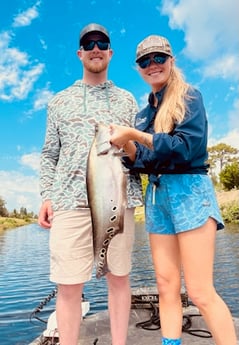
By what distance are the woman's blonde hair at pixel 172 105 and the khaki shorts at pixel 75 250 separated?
3.05ft

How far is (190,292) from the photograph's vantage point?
305 centimetres

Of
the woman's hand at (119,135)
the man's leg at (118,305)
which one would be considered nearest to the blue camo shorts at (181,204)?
the woman's hand at (119,135)

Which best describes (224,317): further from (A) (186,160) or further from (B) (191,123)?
(B) (191,123)

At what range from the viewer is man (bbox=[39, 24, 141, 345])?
3.53 meters

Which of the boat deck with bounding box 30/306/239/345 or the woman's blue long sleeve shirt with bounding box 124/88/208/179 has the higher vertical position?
the woman's blue long sleeve shirt with bounding box 124/88/208/179

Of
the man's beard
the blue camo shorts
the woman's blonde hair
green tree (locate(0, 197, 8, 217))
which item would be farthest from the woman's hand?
green tree (locate(0, 197, 8, 217))

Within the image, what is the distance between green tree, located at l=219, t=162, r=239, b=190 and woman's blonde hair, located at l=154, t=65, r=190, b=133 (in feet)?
156

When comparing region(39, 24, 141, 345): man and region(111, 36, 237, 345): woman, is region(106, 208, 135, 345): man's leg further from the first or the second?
region(111, 36, 237, 345): woman

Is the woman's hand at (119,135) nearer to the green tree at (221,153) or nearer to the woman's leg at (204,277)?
the woman's leg at (204,277)

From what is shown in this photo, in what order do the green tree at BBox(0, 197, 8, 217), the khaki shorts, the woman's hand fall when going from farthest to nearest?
the green tree at BBox(0, 197, 8, 217) < the khaki shorts < the woman's hand

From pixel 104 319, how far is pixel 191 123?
321 centimetres

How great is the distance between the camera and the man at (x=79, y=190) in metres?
3.53

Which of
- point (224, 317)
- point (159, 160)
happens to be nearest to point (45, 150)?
point (159, 160)

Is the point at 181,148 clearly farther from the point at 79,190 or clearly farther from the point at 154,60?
the point at 79,190
